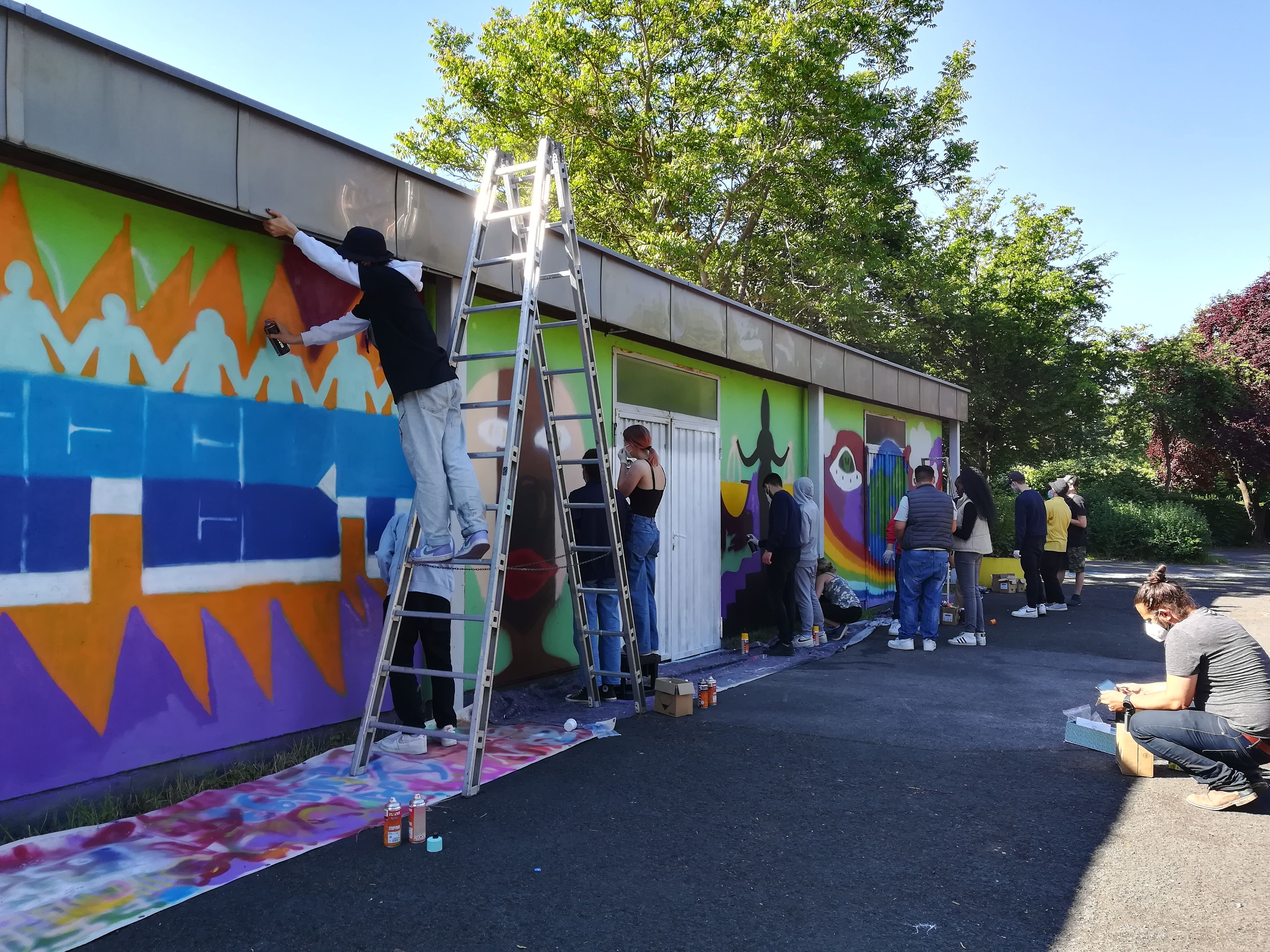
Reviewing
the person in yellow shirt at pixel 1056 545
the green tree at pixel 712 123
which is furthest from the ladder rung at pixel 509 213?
the green tree at pixel 712 123

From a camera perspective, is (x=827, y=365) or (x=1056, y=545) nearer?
(x=827, y=365)

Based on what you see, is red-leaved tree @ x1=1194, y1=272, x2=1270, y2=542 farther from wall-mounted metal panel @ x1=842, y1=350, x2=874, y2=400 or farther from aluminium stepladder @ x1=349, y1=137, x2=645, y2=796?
aluminium stepladder @ x1=349, y1=137, x2=645, y2=796

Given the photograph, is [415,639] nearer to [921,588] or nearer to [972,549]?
[921,588]

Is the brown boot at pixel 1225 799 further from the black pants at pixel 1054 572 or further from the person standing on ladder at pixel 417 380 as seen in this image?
the black pants at pixel 1054 572

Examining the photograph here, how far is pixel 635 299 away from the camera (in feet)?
25.2

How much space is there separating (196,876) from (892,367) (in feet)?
37.9

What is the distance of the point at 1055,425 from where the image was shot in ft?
87.8

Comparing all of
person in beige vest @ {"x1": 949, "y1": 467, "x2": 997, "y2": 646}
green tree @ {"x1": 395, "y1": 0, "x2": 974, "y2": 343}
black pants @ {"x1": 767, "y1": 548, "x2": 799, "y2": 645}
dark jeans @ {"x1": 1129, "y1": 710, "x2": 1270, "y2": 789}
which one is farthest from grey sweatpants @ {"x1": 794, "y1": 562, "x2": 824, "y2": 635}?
green tree @ {"x1": 395, "y1": 0, "x2": 974, "y2": 343}

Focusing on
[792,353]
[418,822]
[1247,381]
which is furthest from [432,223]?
[1247,381]

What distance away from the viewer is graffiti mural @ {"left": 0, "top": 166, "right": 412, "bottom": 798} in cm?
388

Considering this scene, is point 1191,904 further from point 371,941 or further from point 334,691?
point 334,691

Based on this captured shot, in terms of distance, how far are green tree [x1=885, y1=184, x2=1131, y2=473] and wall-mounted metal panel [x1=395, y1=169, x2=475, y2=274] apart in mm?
19366

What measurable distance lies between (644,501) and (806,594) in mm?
3361

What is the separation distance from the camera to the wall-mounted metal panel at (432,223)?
545 cm
